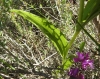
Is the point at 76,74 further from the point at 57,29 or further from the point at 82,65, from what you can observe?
the point at 57,29

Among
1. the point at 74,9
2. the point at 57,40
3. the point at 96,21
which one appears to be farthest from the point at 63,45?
the point at 74,9

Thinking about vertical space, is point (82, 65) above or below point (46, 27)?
below

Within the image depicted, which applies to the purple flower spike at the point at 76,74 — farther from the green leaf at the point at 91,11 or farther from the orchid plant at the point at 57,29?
the green leaf at the point at 91,11

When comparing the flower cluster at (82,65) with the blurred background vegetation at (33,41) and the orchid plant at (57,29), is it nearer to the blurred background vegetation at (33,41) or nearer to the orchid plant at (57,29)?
the orchid plant at (57,29)

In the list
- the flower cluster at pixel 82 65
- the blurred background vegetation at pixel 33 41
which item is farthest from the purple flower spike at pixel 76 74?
the blurred background vegetation at pixel 33 41

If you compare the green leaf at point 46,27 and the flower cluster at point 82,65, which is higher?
the green leaf at point 46,27

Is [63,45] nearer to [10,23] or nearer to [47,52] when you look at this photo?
[47,52]

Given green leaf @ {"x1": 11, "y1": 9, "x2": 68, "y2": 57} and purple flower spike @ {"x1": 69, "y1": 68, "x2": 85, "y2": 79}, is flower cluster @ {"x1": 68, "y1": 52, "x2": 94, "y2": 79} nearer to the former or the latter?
purple flower spike @ {"x1": 69, "y1": 68, "x2": 85, "y2": 79}

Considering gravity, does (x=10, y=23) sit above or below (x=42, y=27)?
above

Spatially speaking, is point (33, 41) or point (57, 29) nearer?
point (57, 29)

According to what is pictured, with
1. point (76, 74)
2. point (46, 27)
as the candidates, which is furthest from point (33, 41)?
point (76, 74)

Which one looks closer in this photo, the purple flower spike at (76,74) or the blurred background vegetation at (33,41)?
the purple flower spike at (76,74)
